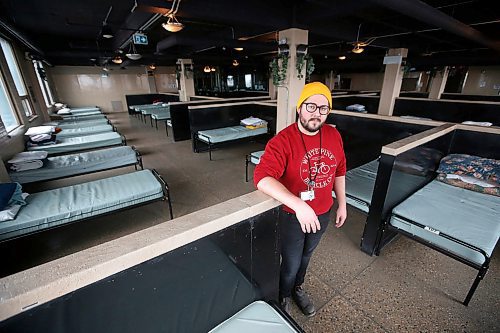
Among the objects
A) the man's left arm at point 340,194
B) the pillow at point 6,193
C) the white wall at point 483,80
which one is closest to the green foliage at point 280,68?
the man's left arm at point 340,194

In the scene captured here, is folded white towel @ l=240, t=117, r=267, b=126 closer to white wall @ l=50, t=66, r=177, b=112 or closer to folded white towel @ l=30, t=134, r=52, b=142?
folded white towel @ l=30, t=134, r=52, b=142

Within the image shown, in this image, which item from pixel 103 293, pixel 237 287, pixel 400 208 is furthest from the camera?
pixel 400 208

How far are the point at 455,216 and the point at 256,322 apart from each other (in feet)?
6.63

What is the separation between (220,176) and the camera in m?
4.36

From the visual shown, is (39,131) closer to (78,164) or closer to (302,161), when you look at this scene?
(78,164)

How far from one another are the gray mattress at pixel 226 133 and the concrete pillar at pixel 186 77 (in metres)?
4.71

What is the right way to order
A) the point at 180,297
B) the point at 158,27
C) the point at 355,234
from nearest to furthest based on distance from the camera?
1. the point at 180,297
2. the point at 355,234
3. the point at 158,27

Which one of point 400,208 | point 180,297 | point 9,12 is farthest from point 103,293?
point 9,12

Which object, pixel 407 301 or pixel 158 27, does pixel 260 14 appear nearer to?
pixel 158 27

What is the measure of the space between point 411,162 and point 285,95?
3.37 m

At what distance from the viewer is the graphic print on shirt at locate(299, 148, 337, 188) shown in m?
1.36

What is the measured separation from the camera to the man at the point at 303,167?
120cm

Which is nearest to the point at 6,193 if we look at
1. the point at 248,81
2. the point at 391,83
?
the point at 391,83

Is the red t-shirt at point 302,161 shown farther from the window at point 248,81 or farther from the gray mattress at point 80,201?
the window at point 248,81
